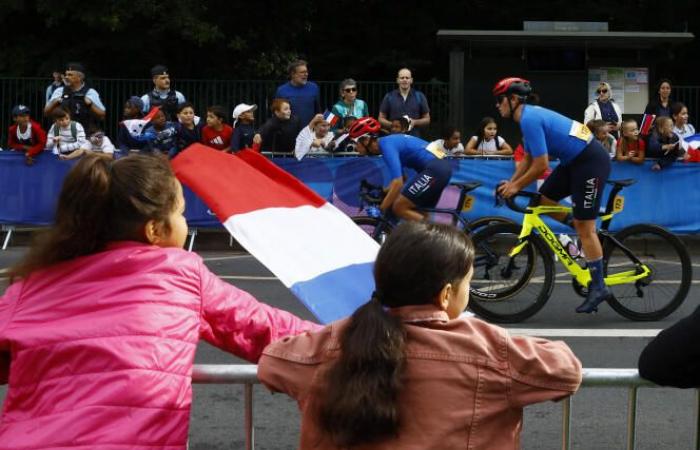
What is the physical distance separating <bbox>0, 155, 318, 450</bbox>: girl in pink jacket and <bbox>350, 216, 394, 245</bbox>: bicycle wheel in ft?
25.9

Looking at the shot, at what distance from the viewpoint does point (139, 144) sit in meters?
15.2

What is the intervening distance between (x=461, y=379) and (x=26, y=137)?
44.4 feet

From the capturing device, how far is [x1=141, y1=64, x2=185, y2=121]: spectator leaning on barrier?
16062 mm

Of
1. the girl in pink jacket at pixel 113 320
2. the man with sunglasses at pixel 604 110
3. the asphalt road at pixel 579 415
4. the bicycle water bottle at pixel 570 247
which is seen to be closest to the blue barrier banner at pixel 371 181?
the man with sunglasses at pixel 604 110

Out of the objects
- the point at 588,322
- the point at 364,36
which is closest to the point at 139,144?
the point at 588,322

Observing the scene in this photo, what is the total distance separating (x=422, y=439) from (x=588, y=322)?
6.91m

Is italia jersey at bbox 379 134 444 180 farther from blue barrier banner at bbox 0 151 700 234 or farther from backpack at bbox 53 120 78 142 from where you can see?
backpack at bbox 53 120 78 142

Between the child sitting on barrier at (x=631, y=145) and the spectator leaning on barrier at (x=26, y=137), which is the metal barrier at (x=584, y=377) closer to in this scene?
the child sitting on barrier at (x=631, y=145)

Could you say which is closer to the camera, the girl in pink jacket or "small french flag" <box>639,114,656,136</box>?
the girl in pink jacket

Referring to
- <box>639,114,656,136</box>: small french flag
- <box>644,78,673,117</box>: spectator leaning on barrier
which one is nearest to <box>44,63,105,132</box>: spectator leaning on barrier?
<box>639,114,656,136</box>: small french flag

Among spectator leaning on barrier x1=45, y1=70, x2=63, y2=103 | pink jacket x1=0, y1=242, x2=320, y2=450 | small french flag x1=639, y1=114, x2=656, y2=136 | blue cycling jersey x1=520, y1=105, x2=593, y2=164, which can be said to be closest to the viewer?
pink jacket x1=0, y1=242, x2=320, y2=450

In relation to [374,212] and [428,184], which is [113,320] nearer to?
[428,184]

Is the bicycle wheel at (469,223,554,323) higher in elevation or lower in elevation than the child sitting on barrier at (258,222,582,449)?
lower

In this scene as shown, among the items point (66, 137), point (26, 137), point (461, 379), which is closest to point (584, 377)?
point (461, 379)
